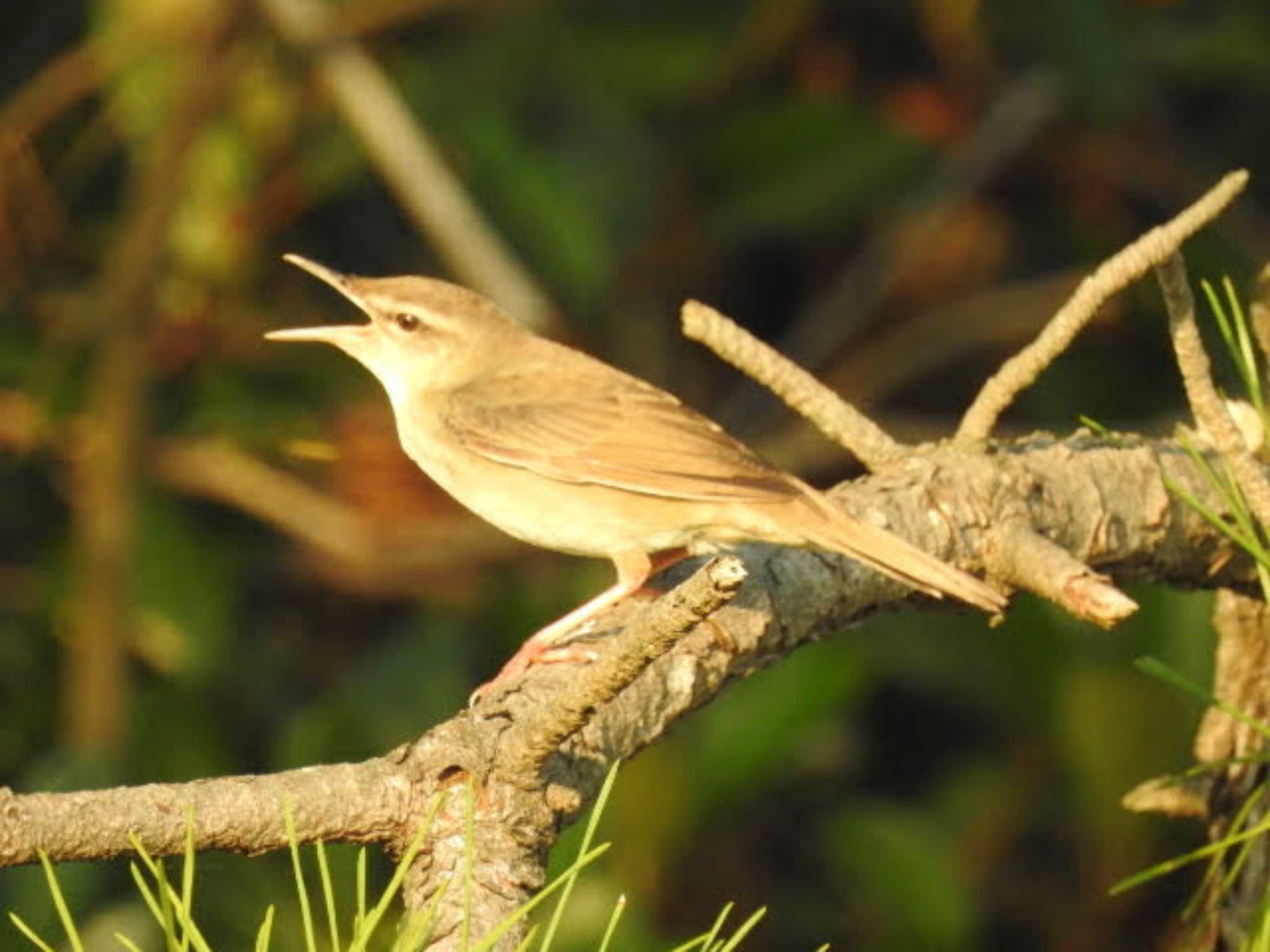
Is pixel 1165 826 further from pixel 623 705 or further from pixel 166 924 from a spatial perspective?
pixel 166 924

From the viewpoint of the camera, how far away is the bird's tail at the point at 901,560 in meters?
3.61

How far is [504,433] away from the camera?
191 inches

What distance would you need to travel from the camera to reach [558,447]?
187 inches

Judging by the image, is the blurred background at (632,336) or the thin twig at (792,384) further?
the blurred background at (632,336)

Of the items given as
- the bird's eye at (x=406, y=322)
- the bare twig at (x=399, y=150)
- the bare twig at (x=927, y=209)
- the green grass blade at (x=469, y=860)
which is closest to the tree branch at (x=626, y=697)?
the green grass blade at (x=469, y=860)

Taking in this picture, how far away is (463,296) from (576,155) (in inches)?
82.1

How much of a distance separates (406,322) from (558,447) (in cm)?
70

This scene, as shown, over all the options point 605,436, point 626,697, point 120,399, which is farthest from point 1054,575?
point 120,399

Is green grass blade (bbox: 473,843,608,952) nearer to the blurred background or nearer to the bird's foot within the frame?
the bird's foot

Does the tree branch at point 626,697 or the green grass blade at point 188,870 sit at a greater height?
the green grass blade at point 188,870

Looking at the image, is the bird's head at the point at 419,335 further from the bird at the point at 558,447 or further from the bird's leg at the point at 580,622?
the bird's leg at the point at 580,622

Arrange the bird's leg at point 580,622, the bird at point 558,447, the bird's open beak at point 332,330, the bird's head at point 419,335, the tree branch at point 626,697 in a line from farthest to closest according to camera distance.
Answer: the bird's head at point 419,335 < the bird's open beak at point 332,330 < the bird at point 558,447 < the bird's leg at point 580,622 < the tree branch at point 626,697

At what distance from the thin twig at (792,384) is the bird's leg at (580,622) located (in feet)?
1.52

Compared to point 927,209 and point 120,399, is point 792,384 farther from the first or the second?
point 927,209
